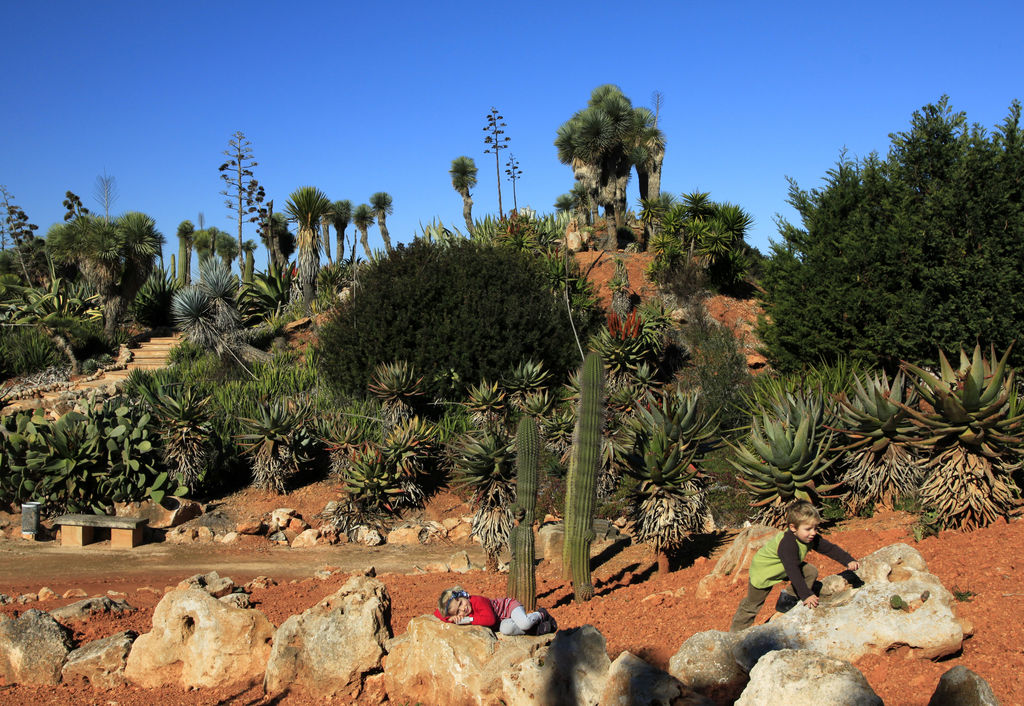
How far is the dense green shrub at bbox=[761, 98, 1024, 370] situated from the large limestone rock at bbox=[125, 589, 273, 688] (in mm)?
12333

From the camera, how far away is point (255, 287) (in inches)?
1117

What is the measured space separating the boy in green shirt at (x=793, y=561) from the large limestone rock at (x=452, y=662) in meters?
1.50

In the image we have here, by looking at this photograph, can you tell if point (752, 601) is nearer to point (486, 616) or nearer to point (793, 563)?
point (793, 563)

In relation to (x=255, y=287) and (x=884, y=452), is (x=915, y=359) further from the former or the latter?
(x=255, y=287)

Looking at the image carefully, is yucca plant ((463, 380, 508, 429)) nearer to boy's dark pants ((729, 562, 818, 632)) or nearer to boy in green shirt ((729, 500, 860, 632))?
boy's dark pants ((729, 562, 818, 632))

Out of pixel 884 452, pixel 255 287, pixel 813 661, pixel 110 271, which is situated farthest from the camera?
Result: pixel 255 287

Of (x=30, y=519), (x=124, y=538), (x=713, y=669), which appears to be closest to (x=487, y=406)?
(x=124, y=538)

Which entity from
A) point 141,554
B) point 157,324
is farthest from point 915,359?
point 157,324

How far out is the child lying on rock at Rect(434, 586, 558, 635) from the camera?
6.07 m

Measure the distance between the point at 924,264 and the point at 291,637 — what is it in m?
13.1

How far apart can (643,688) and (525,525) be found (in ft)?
12.2

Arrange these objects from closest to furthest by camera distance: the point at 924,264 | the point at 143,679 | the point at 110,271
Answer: the point at 143,679 → the point at 924,264 → the point at 110,271

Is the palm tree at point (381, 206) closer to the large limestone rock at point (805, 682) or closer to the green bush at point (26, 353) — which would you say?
the green bush at point (26, 353)

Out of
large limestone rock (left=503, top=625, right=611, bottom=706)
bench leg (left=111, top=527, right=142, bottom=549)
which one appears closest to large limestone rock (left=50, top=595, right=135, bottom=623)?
bench leg (left=111, top=527, right=142, bottom=549)
